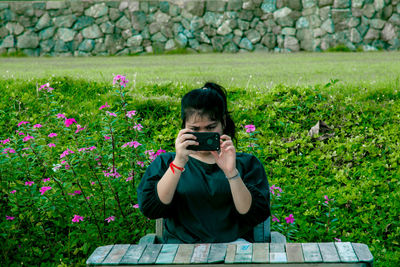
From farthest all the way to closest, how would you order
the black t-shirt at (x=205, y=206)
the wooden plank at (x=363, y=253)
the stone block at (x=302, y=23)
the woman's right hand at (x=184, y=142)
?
the stone block at (x=302, y=23)
the black t-shirt at (x=205, y=206)
the woman's right hand at (x=184, y=142)
the wooden plank at (x=363, y=253)

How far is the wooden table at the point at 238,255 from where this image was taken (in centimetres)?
201

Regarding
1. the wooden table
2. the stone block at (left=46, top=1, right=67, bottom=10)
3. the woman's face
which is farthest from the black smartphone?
the stone block at (left=46, top=1, right=67, bottom=10)

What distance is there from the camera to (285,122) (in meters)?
5.76

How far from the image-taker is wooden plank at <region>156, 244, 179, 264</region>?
206 centimetres

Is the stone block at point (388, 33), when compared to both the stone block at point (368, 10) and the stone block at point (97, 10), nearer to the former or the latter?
the stone block at point (368, 10)

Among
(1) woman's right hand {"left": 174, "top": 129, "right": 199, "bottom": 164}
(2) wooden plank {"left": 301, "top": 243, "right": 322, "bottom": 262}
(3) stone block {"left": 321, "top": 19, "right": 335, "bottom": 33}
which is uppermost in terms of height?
(1) woman's right hand {"left": 174, "top": 129, "right": 199, "bottom": 164}

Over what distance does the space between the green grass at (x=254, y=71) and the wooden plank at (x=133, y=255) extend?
4709 mm

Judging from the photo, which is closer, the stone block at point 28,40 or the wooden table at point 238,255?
the wooden table at point 238,255

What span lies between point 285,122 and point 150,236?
10.5ft

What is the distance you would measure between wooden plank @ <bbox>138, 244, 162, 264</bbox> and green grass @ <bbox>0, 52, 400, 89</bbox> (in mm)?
4687

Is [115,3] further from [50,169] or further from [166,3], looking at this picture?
[50,169]

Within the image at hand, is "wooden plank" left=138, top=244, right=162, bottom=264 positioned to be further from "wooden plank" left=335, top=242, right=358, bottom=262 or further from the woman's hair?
the woman's hair

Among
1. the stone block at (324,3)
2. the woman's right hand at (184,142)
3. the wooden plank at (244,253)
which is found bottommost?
the wooden plank at (244,253)

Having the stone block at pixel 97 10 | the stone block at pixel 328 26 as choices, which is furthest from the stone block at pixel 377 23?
the stone block at pixel 97 10
